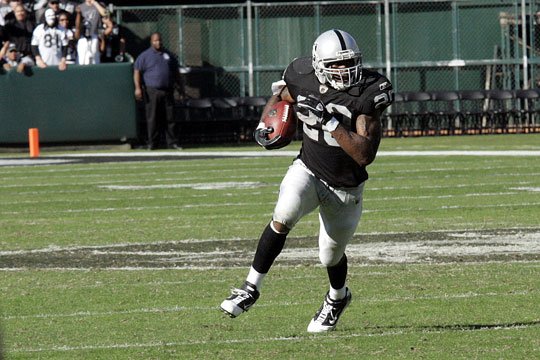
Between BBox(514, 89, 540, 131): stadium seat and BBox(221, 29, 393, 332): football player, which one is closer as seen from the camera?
BBox(221, 29, 393, 332): football player

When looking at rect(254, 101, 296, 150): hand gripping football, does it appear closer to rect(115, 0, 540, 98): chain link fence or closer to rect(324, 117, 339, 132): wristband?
rect(324, 117, 339, 132): wristband

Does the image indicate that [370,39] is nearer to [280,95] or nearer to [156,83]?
[156,83]

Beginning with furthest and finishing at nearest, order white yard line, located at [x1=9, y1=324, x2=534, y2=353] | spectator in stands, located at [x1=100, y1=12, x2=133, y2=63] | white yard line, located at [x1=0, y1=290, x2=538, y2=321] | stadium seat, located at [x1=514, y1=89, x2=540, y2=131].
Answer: stadium seat, located at [x1=514, y1=89, x2=540, y2=131]
spectator in stands, located at [x1=100, y1=12, x2=133, y2=63]
white yard line, located at [x1=0, y1=290, x2=538, y2=321]
white yard line, located at [x1=9, y1=324, x2=534, y2=353]

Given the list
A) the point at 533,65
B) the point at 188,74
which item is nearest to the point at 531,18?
the point at 533,65

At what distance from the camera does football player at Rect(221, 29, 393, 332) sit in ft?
22.4

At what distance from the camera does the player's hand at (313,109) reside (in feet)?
22.2

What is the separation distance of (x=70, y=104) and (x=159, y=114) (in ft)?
4.98

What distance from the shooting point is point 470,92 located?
24688 millimetres

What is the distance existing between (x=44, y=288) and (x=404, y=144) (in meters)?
14.3

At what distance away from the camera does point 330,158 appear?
700cm

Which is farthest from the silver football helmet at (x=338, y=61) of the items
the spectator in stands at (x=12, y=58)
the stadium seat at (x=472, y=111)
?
the stadium seat at (x=472, y=111)

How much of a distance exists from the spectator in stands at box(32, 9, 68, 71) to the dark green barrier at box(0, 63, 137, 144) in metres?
0.28

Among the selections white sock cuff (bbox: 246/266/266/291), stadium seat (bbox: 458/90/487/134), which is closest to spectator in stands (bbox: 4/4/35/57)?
stadium seat (bbox: 458/90/487/134)

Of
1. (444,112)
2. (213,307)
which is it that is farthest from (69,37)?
(213,307)
